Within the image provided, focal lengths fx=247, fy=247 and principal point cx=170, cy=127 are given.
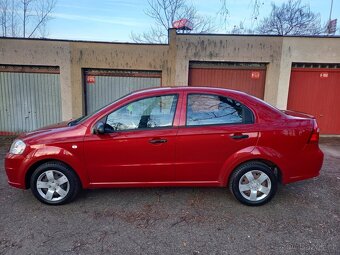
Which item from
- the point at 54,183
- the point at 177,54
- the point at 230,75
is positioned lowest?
the point at 54,183

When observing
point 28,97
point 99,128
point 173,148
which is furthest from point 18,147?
point 28,97

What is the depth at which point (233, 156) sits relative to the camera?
337 cm

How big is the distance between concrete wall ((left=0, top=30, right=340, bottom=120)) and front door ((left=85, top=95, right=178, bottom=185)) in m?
4.39

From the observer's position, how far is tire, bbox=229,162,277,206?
11.2 feet

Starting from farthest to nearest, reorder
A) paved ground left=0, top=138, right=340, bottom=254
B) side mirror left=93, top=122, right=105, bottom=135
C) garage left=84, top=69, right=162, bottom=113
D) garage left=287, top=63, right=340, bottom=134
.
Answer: garage left=84, top=69, right=162, bottom=113, garage left=287, top=63, right=340, bottom=134, side mirror left=93, top=122, right=105, bottom=135, paved ground left=0, top=138, right=340, bottom=254


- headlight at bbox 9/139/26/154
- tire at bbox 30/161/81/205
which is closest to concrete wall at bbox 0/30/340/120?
headlight at bbox 9/139/26/154

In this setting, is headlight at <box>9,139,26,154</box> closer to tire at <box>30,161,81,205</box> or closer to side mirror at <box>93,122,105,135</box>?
tire at <box>30,161,81,205</box>

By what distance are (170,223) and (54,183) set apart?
1.68m

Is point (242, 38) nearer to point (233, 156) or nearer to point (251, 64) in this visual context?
point (251, 64)

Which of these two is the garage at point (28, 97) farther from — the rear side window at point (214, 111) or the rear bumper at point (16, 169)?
the rear side window at point (214, 111)

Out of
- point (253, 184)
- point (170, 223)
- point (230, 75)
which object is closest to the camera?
point (170, 223)

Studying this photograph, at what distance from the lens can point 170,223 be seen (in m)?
3.05

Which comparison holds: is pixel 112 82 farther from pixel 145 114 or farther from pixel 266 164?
pixel 266 164

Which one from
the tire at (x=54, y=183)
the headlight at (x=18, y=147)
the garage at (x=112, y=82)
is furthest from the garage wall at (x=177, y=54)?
the tire at (x=54, y=183)
